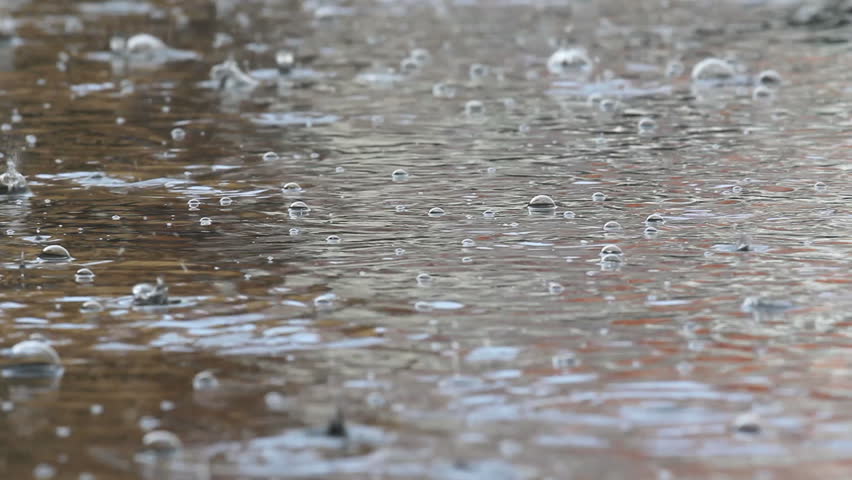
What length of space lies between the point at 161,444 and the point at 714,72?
827 cm

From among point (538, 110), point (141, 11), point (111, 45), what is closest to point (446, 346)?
point (538, 110)

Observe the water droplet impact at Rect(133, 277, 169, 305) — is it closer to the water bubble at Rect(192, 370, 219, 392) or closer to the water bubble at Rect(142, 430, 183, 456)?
the water bubble at Rect(192, 370, 219, 392)

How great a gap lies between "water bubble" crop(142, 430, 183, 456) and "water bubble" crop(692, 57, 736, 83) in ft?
26.6

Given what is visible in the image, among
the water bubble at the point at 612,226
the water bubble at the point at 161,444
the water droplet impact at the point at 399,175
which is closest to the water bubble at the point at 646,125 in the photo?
the water droplet impact at the point at 399,175

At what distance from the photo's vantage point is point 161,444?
335 cm

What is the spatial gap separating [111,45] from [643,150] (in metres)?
7.66

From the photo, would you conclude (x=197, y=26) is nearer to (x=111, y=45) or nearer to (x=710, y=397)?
(x=111, y=45)

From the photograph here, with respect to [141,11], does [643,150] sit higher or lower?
lower

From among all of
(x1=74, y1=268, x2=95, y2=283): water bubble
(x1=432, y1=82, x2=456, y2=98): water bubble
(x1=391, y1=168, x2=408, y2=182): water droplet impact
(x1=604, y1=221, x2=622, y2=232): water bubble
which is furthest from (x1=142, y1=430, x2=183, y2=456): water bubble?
(x1=432, y1=82, x2=456, y2=98): water bubble

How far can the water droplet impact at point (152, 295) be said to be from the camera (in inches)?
189

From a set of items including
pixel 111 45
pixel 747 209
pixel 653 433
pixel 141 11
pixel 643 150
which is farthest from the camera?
pixel 141 11

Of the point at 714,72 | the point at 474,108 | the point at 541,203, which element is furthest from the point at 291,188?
the point at 714,72

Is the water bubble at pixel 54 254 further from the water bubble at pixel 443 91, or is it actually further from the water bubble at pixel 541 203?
the water bubble at pixel 443 91

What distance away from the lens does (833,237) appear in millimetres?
5598
